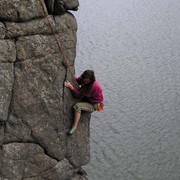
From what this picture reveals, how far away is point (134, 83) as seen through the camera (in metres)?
28.8

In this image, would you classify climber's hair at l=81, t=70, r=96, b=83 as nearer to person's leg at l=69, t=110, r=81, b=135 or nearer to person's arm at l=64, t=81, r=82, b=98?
person's arm at l=64, t=81, r=82, b=98

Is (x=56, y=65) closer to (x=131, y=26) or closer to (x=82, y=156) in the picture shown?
(x=82, y=156)

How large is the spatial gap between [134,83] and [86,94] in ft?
61.5

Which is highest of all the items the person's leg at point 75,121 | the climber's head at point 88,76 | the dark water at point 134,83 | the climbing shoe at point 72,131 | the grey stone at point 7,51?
the grey stone at point 7,51

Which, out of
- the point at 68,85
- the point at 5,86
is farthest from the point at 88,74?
the point at 5,86

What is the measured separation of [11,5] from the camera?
8.41 m

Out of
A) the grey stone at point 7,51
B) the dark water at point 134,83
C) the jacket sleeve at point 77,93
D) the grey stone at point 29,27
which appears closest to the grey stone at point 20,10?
the grey stone at point 29,27

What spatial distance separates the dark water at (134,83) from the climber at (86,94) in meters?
9.54

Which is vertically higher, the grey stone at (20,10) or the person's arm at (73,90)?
the grey stone at (20,10)

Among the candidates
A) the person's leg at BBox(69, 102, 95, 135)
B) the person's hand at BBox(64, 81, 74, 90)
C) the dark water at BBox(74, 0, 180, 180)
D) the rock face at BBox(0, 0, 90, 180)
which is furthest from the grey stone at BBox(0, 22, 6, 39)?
the dark water at BBox(74, 0, 180, 180)

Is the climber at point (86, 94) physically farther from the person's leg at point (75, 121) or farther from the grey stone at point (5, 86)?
the grey stone at point (5, 86)

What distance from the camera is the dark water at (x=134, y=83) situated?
854 inches

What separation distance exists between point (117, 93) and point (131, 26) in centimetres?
1079

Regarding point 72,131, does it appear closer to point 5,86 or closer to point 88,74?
point 88,74
